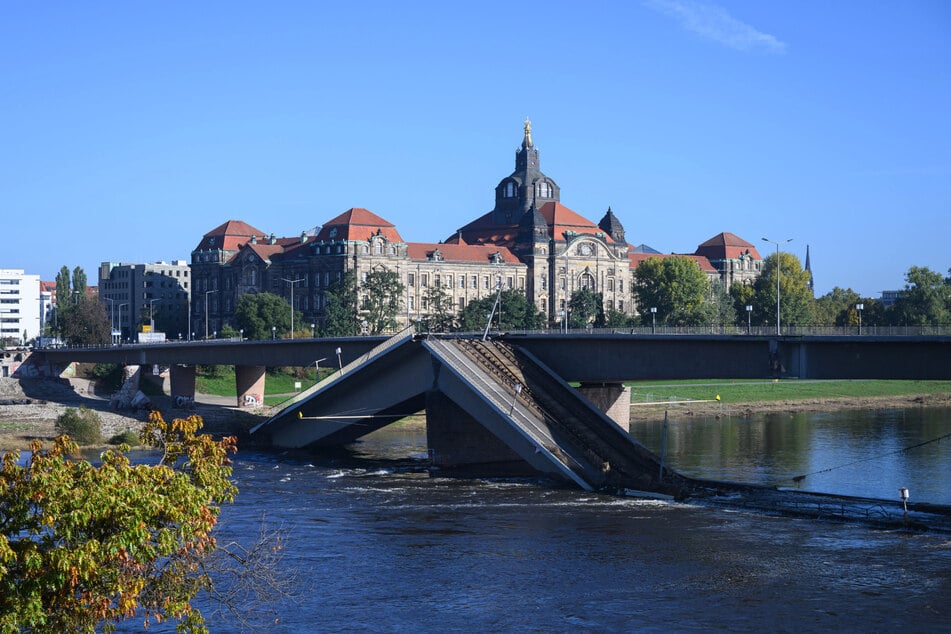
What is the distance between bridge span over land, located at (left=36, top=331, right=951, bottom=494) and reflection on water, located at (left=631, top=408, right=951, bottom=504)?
5881mm

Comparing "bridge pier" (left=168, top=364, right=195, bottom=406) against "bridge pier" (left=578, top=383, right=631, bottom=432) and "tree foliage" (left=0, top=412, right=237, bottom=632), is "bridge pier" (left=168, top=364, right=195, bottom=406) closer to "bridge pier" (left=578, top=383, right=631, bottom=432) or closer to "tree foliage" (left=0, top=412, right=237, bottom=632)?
"bridge pier" (left=578, top=383, right=631, bottom=432)

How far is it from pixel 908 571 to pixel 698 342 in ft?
82.4

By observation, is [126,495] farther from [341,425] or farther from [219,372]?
[219,372]

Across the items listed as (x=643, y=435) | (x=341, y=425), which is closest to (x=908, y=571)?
(x=341, y=425)

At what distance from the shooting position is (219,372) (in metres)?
127

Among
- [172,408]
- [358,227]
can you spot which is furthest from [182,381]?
[358,227]

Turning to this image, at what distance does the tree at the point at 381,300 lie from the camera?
534 feet

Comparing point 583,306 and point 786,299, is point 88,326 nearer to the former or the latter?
point 583,306

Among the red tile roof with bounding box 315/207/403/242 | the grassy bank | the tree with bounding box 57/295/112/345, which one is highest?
the red tile roof with bounding box 315/207/403/242

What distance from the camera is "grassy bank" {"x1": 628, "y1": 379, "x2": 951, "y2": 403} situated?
406ft

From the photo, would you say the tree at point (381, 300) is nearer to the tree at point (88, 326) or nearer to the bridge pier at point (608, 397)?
the tree at point (88, 326)

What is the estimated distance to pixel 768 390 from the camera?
427ft

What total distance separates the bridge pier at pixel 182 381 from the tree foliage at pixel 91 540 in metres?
83.6

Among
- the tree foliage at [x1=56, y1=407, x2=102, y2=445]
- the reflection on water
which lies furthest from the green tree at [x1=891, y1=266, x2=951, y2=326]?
the tree foliage at [x1=56, y1=407, x2=102, y2=445]
